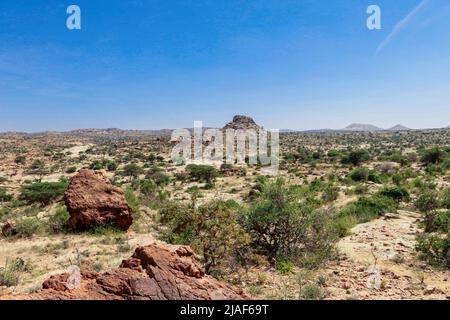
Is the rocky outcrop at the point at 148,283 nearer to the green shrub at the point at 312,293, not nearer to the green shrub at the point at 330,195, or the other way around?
the green shrub at the point at 312,293

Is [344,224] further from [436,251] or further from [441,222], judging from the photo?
[436,251]

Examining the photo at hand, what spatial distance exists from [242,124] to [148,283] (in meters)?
97.1

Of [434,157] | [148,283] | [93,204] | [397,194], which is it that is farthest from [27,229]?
[434,157]

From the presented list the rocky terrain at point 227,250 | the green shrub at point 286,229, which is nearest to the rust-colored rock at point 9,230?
the rocky terrain at point 227,250

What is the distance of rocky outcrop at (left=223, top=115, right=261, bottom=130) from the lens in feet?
318

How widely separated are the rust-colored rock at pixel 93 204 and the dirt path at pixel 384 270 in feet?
24.3

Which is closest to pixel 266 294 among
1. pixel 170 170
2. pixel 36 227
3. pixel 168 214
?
pixel 168 214

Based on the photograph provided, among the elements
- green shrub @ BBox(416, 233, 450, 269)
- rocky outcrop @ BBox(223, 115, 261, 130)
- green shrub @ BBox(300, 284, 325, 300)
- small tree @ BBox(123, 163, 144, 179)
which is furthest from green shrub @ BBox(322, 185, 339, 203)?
rocky outcrop @ BBox(223, 115, 261, 130)

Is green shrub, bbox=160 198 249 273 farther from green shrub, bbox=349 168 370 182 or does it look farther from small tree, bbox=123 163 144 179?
small tree, bbox=123 163 144 179

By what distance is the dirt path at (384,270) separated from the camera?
721cm

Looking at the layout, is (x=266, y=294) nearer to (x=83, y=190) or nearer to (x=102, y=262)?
(x=102, y=262)

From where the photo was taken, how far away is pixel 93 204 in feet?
40.5
